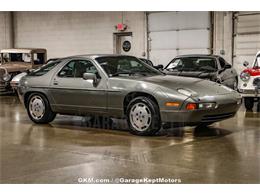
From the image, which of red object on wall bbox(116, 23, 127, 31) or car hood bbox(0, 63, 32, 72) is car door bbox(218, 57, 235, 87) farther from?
car hood bbox(0, 63, 32, 72)

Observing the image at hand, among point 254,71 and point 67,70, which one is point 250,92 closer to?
point 254,71

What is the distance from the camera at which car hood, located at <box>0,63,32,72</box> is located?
13.5m

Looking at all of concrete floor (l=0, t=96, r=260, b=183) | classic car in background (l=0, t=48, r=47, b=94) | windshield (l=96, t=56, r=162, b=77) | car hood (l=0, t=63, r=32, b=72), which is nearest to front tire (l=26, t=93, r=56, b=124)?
concrete floor (l=0, t=96, r=260, b=183)

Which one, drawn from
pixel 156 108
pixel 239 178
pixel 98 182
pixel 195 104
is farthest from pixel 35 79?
pixel 239 178

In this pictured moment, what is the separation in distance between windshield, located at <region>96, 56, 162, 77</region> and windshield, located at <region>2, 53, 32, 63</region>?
739 centimetres

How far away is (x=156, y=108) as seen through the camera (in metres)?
6.10

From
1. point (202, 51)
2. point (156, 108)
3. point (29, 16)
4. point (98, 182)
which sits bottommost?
point (98, 182)

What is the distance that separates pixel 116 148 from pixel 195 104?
4.09 ft

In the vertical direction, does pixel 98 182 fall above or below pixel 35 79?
below

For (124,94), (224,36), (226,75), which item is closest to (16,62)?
(224,36)

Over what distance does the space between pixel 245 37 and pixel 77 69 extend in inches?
303

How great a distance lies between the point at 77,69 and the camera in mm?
7137

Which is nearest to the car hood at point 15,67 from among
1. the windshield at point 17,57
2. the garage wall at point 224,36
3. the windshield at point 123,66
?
the windshield at point 17,57
